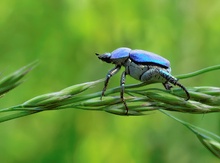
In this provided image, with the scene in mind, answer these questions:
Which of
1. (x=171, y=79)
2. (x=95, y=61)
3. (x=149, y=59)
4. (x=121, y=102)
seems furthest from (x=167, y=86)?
(x=95, y=61)

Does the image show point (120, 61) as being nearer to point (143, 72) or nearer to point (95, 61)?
point (143, 72)

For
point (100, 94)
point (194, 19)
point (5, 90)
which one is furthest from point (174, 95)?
point (194, 19)

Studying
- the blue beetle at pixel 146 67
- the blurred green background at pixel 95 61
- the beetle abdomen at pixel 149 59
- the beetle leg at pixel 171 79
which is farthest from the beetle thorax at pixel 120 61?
the blurred green background at pixel 95 61

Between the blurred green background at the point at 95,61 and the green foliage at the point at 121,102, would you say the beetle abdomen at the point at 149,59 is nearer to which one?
the green foliage at the point at 121,102

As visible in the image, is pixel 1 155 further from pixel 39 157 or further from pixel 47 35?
pixel 47 35

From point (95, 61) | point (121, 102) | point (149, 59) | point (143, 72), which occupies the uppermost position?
point (95, 61)

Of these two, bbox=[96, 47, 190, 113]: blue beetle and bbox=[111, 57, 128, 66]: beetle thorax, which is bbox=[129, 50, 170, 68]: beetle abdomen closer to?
bbox=[96, 47, 190, 113]: blue beetle

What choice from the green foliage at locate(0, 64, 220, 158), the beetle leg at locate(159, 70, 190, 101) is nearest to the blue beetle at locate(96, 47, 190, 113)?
the beetle leg at locate(159, 70, 190, 101)

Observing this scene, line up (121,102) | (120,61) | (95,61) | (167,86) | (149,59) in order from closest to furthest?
1. (121,102)
2. (167,86)
3. (149,59)
4. (120,61)
5. (95,61)

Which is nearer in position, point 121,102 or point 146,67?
point 121,102
